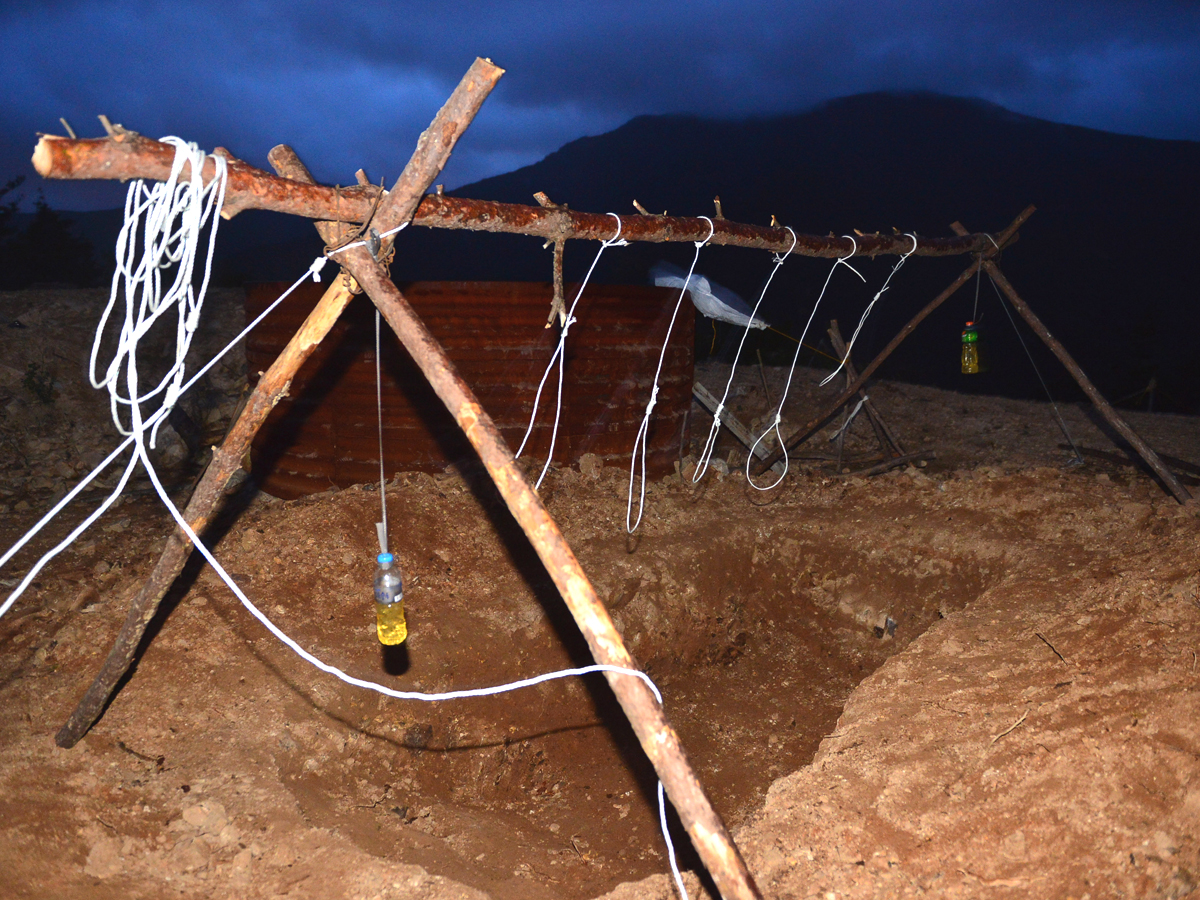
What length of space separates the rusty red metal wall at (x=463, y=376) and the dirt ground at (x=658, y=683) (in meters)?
0.30

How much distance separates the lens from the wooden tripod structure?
162 cm

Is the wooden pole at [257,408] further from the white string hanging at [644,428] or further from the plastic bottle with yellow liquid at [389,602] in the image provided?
the white string hanging at [644,428]

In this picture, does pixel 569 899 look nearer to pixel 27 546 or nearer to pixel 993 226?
pixel 27 546

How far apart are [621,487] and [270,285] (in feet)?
8.95

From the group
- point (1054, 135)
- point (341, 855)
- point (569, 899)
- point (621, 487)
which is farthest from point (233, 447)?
point (1054, 135)

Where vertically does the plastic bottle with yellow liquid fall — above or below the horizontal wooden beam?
below

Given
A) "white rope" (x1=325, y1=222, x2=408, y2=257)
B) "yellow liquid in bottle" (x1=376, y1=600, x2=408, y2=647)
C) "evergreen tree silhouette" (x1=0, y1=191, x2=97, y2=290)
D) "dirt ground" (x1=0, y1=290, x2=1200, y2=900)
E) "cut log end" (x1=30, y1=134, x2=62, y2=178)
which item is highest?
"evergreen tree silhouette" (x1=0, y1=191, x2=97, y2=290)

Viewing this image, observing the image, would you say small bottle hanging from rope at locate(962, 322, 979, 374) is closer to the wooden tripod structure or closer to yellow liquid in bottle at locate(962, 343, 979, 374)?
yellow liquid in bottle at locate(962, 343, 979, 374)

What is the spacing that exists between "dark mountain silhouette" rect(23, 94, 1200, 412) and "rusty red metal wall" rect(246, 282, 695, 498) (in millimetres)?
7060

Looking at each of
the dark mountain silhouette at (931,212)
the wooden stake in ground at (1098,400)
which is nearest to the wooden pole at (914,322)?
the wooden stake in ground at (1098,400)

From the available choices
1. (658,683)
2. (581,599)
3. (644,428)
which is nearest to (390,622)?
(581,599)

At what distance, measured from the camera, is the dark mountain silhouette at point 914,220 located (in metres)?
27.7

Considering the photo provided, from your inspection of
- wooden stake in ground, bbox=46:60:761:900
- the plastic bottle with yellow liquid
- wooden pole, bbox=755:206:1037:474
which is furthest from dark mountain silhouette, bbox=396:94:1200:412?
the plastic bottle with yellow liquid

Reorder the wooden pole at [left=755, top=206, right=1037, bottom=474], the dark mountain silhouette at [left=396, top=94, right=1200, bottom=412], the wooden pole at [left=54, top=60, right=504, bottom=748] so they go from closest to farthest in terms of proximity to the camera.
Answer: the wooden pole at [left=54, top=60, right=504, bottom=748] < the wooden pole at [left=755, top=206, right=1037, bottom=474] < the dark mountain silhouette at [left=396, top=94, right=1200, bottom=412]
